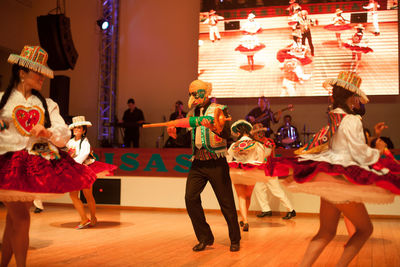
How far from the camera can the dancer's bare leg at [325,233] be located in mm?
2996

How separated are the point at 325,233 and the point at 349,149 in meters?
0.62

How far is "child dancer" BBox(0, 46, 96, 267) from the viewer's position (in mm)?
2889

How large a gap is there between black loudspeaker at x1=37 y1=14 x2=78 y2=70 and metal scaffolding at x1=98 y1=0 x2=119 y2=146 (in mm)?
2539

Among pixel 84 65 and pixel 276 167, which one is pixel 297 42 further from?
pixel 276 167

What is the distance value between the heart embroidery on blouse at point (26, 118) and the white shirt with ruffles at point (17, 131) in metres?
0.03

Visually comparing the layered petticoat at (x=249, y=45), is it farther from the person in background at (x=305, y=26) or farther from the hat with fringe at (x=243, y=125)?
the hat with fringe at (x=243, y=125)

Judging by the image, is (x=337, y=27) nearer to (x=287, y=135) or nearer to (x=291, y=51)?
(x=291, y=51)

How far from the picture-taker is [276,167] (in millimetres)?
3213

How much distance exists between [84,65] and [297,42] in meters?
6.29

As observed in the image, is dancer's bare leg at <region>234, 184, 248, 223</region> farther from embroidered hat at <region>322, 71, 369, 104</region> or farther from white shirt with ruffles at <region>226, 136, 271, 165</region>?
embroidered hat at <region>322, 71, 369, 104</region>

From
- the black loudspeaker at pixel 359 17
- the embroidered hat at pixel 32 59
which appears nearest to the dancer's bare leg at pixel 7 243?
the embroidered hat at pixel 32 59

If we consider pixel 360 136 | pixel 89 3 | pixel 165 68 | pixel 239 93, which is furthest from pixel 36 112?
pixel 89 3

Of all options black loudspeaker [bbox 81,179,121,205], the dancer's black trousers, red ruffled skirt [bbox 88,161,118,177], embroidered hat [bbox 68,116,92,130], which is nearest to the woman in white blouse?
the dancer's black trousers

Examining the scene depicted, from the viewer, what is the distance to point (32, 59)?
3.21 meters
